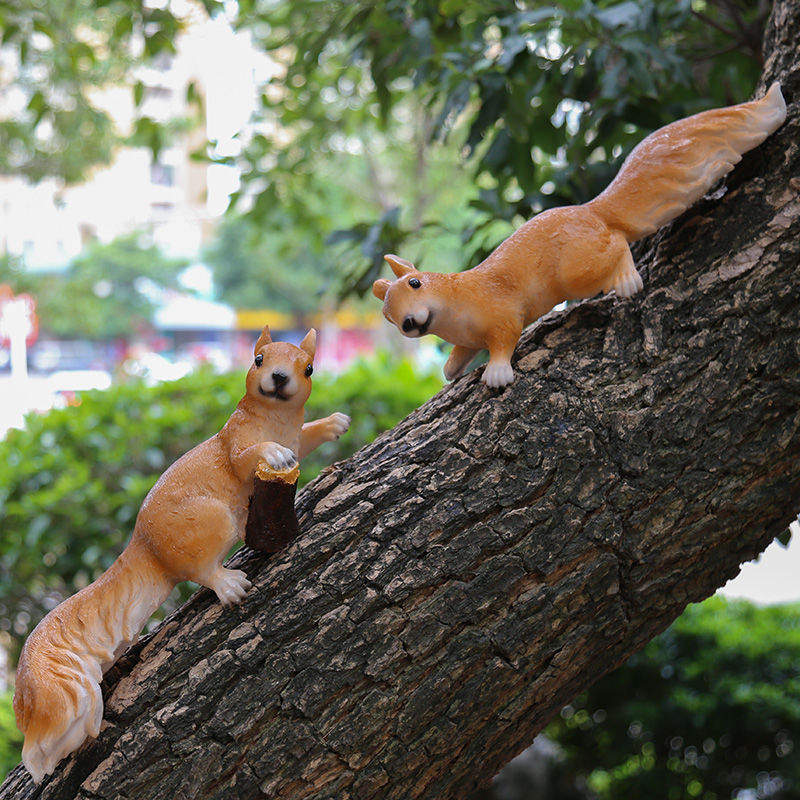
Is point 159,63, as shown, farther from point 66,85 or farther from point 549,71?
point 549,71

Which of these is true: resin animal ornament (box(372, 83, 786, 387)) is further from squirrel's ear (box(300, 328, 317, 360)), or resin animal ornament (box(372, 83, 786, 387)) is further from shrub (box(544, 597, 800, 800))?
shrub (box(544, 597, 800, 800))

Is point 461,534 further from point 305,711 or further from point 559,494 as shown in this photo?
point 305,711

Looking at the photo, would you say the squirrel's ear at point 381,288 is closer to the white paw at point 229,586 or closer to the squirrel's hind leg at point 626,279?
the squirrel's hind leg at point 626,279

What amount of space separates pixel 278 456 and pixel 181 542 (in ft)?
0.71

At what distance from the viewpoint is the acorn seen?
1.31 metres

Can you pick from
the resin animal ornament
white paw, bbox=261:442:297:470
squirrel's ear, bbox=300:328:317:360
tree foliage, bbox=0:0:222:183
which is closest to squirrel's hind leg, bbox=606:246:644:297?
the resin animal ornament

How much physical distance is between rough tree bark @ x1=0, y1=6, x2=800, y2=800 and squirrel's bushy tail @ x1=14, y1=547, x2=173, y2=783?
3.4 inches

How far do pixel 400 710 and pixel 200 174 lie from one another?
86.6ft

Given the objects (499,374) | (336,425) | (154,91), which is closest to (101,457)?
(336,425)

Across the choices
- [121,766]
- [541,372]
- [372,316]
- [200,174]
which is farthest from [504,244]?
[200,174]

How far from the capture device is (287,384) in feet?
4.48

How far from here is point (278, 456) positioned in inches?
51.8

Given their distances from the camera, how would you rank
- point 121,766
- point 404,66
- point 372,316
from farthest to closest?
point 372,316 < point 404,66 < point 121,766

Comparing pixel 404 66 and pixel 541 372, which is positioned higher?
pixel 404 66
